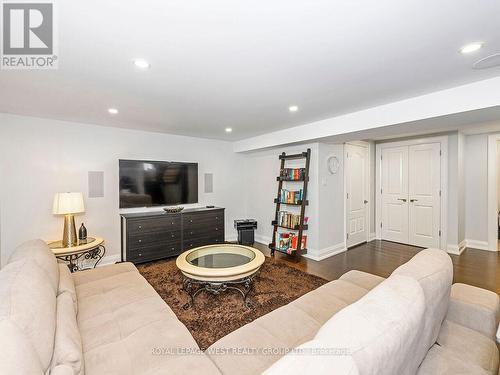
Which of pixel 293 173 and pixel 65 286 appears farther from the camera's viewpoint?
pixel 293 173

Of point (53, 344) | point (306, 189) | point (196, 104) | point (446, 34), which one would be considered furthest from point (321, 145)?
point (53, 344)

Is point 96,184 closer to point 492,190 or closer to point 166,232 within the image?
point 166,232

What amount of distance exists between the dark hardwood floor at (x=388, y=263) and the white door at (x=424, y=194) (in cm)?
34

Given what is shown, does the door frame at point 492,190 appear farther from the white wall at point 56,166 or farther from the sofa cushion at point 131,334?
the white wall at point 56,166

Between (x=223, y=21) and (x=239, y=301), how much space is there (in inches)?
96.3

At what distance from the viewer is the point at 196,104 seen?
2.70 m

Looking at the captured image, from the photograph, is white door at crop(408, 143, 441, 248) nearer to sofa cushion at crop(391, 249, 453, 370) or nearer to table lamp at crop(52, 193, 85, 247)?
sofa cushion at crop(391, 249, 453, 370)

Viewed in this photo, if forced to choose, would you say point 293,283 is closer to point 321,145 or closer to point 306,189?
point 306,189

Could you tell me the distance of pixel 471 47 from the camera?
5.15ft

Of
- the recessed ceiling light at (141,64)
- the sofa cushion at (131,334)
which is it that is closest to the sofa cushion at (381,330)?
the sofa cushion at (131,334)

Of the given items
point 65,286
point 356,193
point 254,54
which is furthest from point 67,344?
point 356,193

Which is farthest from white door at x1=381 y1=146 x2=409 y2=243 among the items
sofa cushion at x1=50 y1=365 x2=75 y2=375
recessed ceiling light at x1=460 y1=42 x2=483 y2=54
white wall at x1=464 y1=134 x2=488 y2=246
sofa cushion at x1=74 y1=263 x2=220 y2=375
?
sofa cushion at x1=50 y1=365 x2=75 y2=375

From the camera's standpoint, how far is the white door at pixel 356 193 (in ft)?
14.7

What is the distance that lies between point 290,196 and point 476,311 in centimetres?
296
